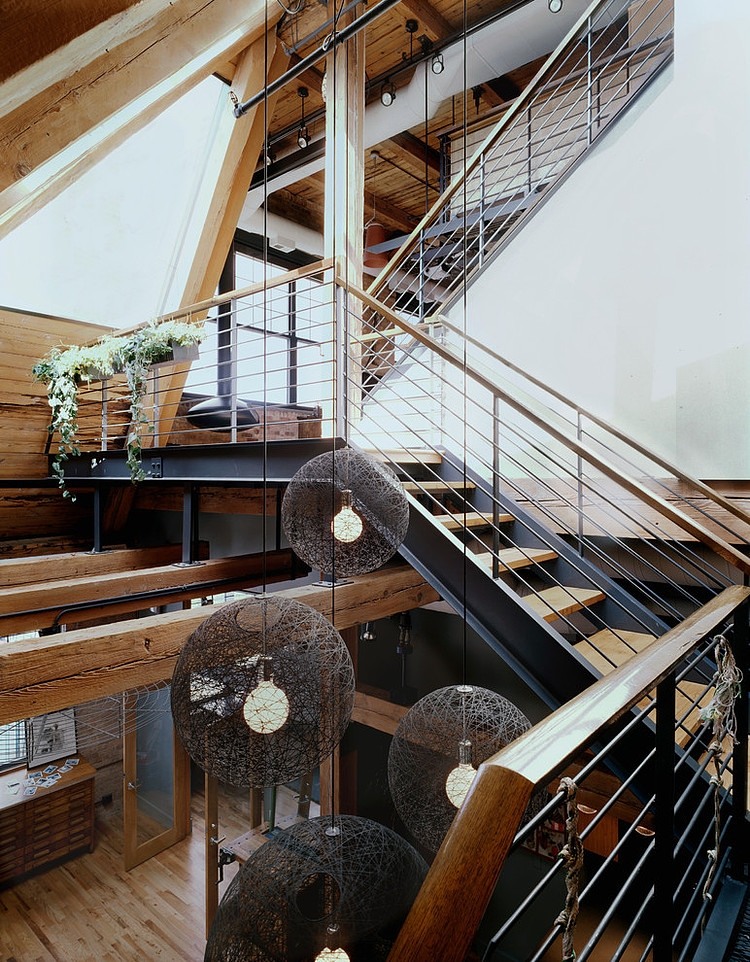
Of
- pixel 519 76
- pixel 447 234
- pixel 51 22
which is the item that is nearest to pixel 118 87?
pixel 51 22

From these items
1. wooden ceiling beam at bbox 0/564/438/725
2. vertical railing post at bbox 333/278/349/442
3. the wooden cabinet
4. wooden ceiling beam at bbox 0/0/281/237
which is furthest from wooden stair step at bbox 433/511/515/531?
the wooden cabinet

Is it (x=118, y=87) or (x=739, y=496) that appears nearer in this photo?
(x=118, y=87)

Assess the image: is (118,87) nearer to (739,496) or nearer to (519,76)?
(739,496)

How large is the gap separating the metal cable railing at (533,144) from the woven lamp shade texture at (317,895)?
242 cm

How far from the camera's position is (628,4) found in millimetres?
3467

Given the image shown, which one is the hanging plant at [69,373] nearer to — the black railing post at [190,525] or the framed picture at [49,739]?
the black railing post at [190,525]

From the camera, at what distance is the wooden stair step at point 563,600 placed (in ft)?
8.37

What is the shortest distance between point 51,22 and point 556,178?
3.50 meters

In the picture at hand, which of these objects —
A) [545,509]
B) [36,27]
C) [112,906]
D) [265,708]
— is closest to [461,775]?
[265,708]

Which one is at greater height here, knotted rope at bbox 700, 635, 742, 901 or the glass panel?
knotted rope at bbox 700, 635, 742, 901

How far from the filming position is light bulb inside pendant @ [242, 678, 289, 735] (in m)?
1.52

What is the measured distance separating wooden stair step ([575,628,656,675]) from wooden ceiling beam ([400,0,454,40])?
3.97 meters

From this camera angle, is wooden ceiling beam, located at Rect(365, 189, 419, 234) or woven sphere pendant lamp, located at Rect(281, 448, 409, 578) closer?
woven sphere pendant lamp, located at Rect(281, 448, 409, 578)

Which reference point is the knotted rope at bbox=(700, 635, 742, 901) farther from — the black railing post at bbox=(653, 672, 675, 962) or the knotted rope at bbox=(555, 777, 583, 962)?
the knotted rope at bbox=(555, 777, 583, 962)
